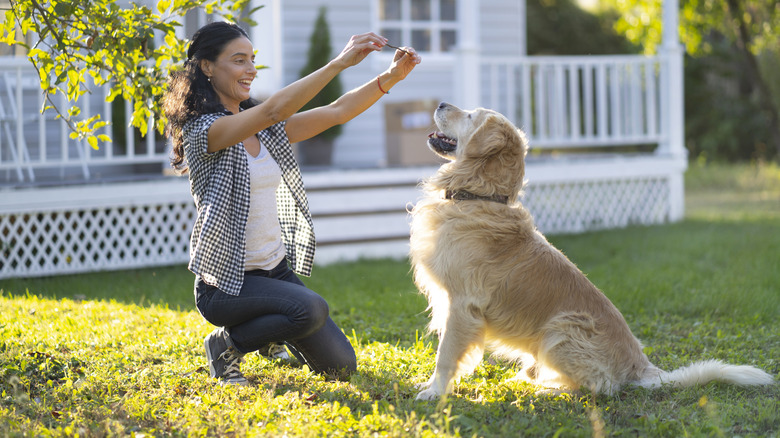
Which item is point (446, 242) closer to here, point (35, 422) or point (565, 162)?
point (35, 422)

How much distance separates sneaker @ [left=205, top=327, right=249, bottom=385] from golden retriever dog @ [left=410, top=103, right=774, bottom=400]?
921mm

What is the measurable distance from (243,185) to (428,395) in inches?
51.7

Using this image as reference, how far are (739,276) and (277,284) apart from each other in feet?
14.0

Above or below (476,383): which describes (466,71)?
above

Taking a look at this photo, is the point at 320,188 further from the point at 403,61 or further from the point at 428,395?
the point at 428,395

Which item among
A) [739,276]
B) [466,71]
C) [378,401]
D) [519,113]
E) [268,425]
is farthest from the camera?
[519,113]

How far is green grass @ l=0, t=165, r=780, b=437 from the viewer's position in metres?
3.16

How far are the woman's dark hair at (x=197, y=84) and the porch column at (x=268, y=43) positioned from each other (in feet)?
16.4

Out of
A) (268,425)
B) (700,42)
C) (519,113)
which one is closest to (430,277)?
→ (268,425)

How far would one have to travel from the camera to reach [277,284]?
145 inches

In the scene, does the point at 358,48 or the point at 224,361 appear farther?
the point at 224,361

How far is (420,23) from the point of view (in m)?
11.5

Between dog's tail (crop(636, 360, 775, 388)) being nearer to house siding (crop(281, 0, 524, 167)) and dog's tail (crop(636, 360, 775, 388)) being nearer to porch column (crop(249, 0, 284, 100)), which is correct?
porch column (crop(249, 0, 284, 100))

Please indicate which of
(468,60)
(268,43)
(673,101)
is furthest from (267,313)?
(673,101)
